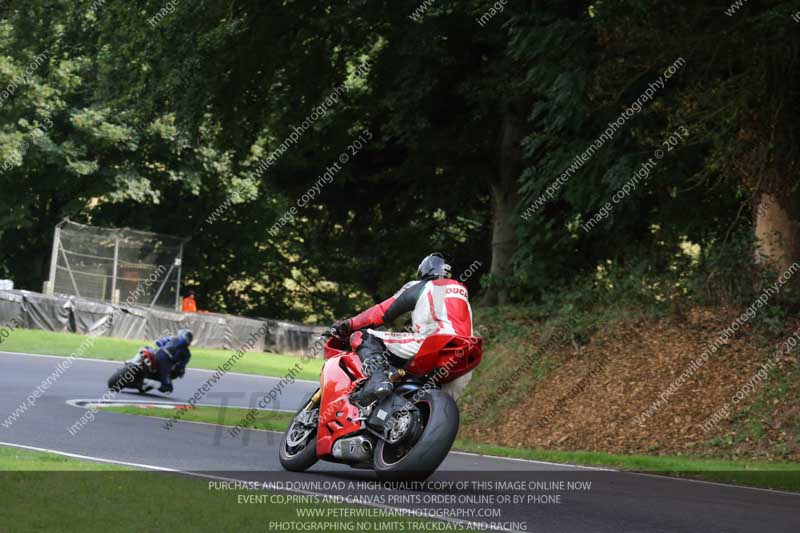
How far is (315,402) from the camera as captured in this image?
10.6 m

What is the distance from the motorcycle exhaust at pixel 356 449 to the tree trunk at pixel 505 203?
13522 mm

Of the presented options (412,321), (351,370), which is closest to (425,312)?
(412,321)

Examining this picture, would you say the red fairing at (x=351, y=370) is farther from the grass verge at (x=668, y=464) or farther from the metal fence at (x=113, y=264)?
the metal fence at (x=113, y=264)

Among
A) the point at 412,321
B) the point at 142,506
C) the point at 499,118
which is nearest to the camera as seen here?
the point at 142,506

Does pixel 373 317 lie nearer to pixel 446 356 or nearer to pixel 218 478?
pixel 446 356

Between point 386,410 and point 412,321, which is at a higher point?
point 412,321

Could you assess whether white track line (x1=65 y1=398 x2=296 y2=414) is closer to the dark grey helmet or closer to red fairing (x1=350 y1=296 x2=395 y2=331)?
red fairing (x1=350 y1=296 x2=395 y2=331)

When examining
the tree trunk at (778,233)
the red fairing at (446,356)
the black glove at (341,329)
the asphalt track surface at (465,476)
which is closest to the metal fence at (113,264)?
the asphalt track surface at (465,476)

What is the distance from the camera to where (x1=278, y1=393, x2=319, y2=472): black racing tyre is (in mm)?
10484

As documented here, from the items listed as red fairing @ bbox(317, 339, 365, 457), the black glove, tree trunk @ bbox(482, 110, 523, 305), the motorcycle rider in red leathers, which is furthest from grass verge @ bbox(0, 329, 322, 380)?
the motorcycle rider in red leathers

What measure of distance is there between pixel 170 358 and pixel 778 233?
10.9 m

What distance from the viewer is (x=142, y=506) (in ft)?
25.2

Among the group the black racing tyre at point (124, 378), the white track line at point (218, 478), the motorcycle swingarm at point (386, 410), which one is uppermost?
the motorcycle swingarm at point (386, 410)

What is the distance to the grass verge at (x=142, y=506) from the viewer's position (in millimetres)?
7020
